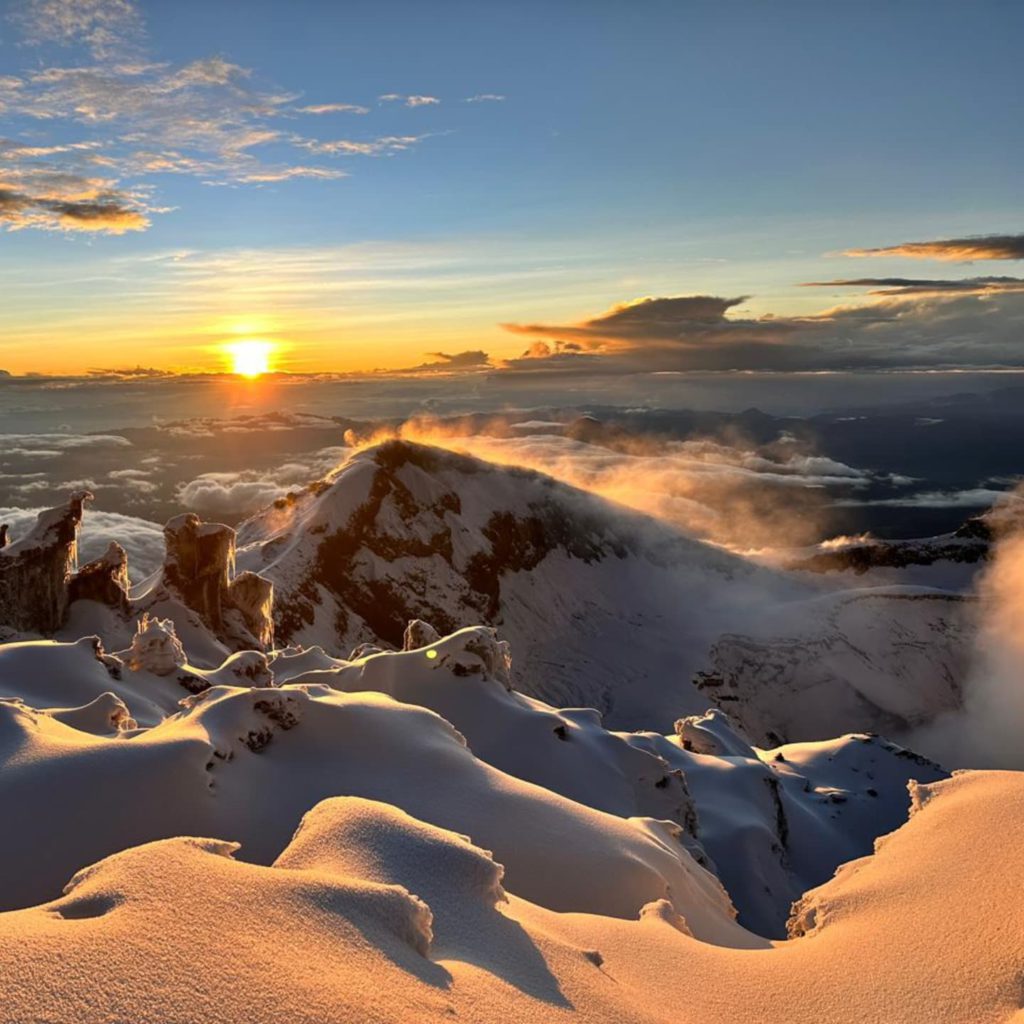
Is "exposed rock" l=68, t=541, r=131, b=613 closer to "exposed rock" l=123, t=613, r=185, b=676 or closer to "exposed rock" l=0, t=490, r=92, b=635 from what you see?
"exposed rock" l=0, t=490, r=92, b=635

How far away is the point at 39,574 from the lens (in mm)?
43344

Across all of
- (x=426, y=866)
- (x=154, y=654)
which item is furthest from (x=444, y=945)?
(x=154, y=654)

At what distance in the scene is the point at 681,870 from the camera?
704 inches

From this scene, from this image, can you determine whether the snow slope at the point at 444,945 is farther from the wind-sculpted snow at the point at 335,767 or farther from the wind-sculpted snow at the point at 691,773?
the wind-sculpted snow at the point at 691,773

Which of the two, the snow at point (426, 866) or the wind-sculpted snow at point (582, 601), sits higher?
the snow at point (426, 866)

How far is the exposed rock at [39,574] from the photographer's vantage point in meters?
42.1

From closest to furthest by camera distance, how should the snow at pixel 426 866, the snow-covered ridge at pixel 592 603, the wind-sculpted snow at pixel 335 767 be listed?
the snow at pixel 426 866
the wind-sculpted snow at pixel 335 767
the snow-covered ridge at pixel 592 603

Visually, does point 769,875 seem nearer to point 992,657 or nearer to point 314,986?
point 314,986

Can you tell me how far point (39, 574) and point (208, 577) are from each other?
374 inches

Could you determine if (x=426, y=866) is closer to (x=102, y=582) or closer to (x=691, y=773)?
(x=691, y=773)

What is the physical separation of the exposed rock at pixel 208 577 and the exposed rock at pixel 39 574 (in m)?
5.76

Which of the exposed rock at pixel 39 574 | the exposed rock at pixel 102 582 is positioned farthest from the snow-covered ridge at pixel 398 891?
the exposed rock at pixel 102 582

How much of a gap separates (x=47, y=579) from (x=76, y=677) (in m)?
21.7

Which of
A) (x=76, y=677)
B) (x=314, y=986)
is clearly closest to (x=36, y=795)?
(x=314, y=986)
